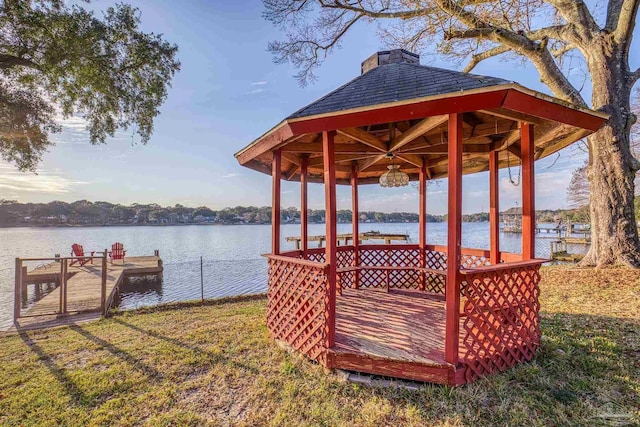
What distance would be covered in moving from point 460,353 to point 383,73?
372 centimetres

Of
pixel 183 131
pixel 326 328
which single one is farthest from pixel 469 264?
pixel 183 131

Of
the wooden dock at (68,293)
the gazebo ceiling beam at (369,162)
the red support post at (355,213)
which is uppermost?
the gazebo ceiling beam at (369,162)

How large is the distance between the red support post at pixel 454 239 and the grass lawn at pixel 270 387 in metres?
0.48

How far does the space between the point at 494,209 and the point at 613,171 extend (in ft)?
14.1

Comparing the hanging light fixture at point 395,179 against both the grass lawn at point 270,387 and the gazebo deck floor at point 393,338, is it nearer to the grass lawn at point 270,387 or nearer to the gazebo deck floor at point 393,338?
the gazebo deck floor at point 393,338

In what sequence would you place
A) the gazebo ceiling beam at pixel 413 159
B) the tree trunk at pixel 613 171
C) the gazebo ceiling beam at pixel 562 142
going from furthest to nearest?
the tree trunk at pixel 613 171 → the gazebo ceiling beam at pixel 413 159 → the gazebo ceiling beam at pixel 562 142

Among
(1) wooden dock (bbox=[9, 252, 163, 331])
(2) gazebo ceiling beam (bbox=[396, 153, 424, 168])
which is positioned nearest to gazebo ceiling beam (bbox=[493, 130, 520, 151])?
(2) gazebo ceiling beam (bbox=[396, 153, 424, 168])

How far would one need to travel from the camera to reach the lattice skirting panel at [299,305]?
319 centimetres

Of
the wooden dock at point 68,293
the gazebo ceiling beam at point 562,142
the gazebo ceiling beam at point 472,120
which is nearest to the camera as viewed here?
the gazebo ceiling beam at point 562,142

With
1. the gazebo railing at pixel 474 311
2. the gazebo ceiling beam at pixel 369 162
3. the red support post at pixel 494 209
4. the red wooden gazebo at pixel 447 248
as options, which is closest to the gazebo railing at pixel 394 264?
the red wooden gazebo at pixel 447 248

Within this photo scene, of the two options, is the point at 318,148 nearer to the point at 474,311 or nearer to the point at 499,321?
the point at 474,311

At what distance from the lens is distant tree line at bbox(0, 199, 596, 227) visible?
34188 mm

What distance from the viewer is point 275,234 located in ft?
14.1

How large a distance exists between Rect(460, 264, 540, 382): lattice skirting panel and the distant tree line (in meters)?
22.8
